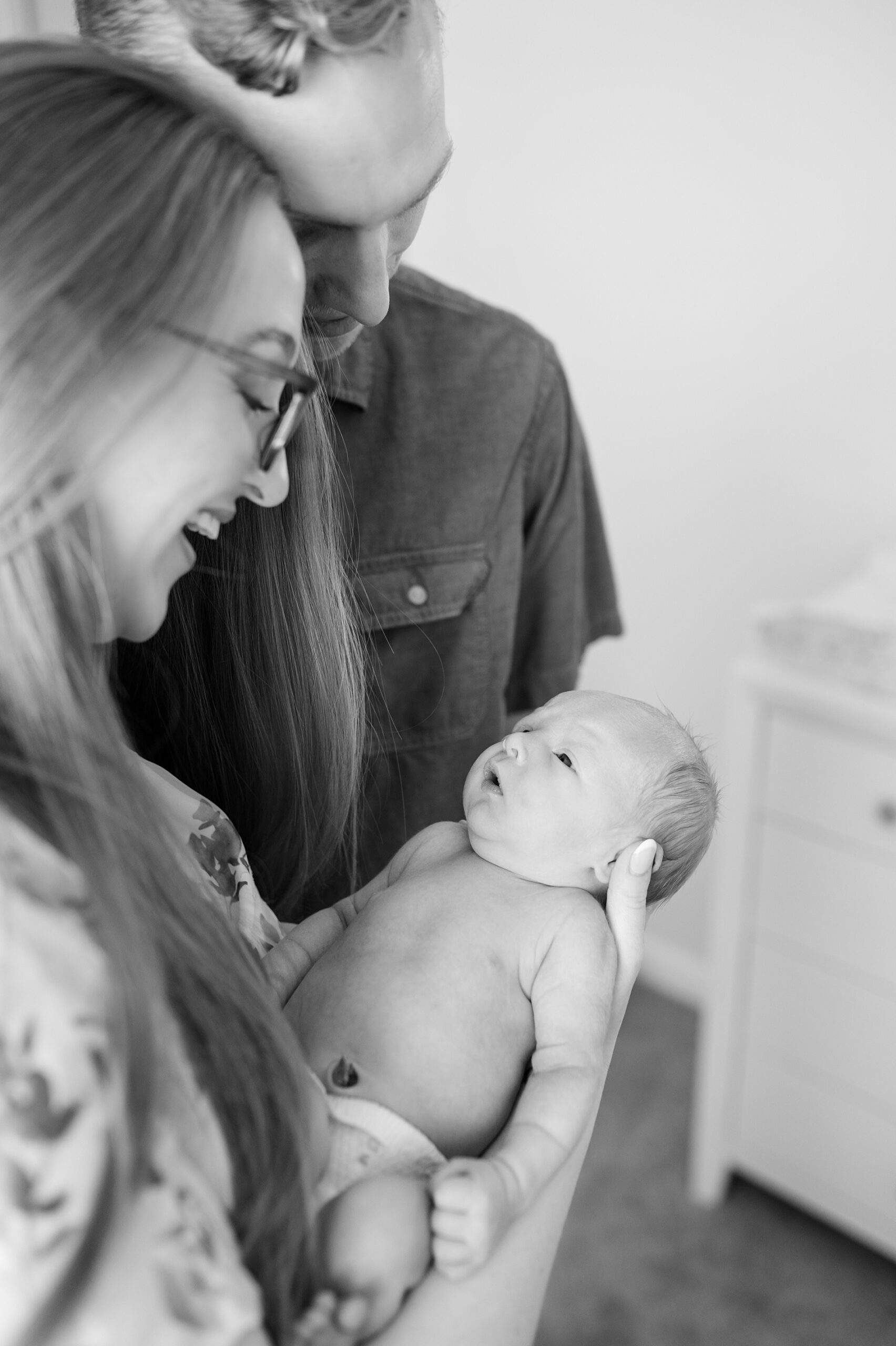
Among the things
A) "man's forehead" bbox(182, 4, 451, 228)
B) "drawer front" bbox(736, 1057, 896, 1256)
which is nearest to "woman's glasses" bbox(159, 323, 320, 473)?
"man's forehead" bbox(182, 4, 451, 228)

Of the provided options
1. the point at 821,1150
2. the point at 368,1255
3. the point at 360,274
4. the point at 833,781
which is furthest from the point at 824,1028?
the point at 360,274

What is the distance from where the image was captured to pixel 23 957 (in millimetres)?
514

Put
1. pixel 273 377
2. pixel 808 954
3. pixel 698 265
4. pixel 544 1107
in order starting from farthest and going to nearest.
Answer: pixel 698 265
pixel 808 954
pixel 544 1107
pixel 273 377

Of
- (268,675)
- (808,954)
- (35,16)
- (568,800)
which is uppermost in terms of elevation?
(35,16)

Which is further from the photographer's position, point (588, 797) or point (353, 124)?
point (588, 797)

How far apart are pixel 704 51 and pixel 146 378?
1.63 meters

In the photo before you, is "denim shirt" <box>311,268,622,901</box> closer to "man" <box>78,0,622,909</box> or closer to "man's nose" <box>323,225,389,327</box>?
"man" <box>78,0,622,909</box>

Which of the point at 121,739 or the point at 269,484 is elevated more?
the point at 269,484

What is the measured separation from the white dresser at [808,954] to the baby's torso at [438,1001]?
2.73 ft

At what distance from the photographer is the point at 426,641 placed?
47.6 inches

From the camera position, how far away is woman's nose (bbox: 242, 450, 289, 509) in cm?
69

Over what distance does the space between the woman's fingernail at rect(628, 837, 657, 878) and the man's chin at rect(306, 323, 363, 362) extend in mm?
461

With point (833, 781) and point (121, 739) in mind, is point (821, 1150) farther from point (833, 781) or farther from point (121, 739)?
point (121, 739)

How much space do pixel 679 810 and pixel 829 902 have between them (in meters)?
0.84
